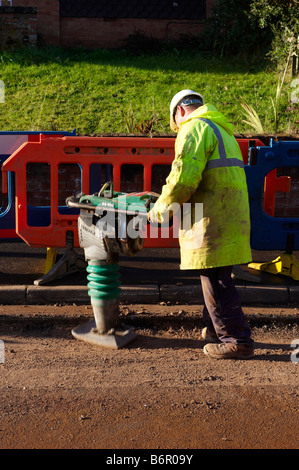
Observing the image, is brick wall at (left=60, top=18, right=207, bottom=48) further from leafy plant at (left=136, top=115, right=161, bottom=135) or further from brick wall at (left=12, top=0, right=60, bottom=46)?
leafy plant at (left=136, top=115, right=161, bottom=135)

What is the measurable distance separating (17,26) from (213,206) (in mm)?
10871

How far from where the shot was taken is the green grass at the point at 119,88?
10281 mm

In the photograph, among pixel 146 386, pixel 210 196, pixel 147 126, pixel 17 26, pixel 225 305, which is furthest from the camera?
pixel 17 26

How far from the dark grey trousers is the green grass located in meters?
5.27

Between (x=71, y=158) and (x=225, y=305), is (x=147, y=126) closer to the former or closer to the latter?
(x=71, y=158)

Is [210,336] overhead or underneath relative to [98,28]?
underneath

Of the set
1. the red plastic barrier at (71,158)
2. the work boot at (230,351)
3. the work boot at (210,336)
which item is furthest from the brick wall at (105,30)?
the work boot at (230,351)

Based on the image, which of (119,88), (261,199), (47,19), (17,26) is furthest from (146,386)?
(47,19)

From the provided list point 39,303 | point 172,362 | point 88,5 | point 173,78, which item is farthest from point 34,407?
point 88,5

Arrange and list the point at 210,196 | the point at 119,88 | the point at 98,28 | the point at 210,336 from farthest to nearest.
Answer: the point at 98,28 → the point at 119,88 → the point at 210,336 → the point at 210,196

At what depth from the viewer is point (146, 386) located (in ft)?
13.0

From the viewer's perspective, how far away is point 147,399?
3777 mm

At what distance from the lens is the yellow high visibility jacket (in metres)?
4.12

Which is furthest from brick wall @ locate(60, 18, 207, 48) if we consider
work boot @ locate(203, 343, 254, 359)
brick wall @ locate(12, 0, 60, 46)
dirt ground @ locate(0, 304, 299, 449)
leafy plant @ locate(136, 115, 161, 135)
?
work boot @ locate(203, 343, 254, 359)
